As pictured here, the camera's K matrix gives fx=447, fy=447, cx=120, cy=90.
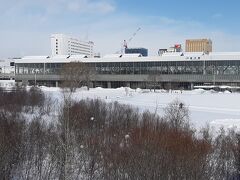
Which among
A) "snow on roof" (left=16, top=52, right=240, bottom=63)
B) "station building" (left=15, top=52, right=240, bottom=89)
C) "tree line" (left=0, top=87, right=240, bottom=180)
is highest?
"snow on roof" (left=16, top=52, right=240, bottom=63)

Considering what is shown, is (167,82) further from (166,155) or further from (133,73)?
(166,155)

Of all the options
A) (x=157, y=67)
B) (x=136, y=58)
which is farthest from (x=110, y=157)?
(x=136, y=58)

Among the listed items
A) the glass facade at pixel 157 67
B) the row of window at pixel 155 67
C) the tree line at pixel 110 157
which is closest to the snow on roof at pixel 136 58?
the glass facade at pixel 157 67

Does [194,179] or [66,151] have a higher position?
[66,151]

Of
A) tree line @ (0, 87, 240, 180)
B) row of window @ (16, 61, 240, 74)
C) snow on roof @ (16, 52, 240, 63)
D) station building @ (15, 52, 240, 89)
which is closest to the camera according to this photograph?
tree line @ (0, 87, 240, 180)

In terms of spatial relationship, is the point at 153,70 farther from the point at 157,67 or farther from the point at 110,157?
the point at 110,157

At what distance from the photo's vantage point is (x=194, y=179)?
17.5 meters

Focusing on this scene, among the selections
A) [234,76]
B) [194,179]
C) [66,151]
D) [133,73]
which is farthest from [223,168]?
[133,73]

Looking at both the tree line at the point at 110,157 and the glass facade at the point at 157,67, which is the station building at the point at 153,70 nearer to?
the glass facade at the point at 157,67

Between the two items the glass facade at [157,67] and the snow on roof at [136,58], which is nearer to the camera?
the glass facade at [157,67]

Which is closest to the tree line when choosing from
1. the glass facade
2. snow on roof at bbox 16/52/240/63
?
the glass facade

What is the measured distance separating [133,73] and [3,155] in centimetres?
12241

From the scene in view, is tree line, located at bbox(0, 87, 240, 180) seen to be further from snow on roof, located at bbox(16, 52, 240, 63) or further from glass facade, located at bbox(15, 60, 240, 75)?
snow on roof, located at bbox(16, 52, 240, 63)

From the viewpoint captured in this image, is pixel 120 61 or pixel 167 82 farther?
pixel 120 61
